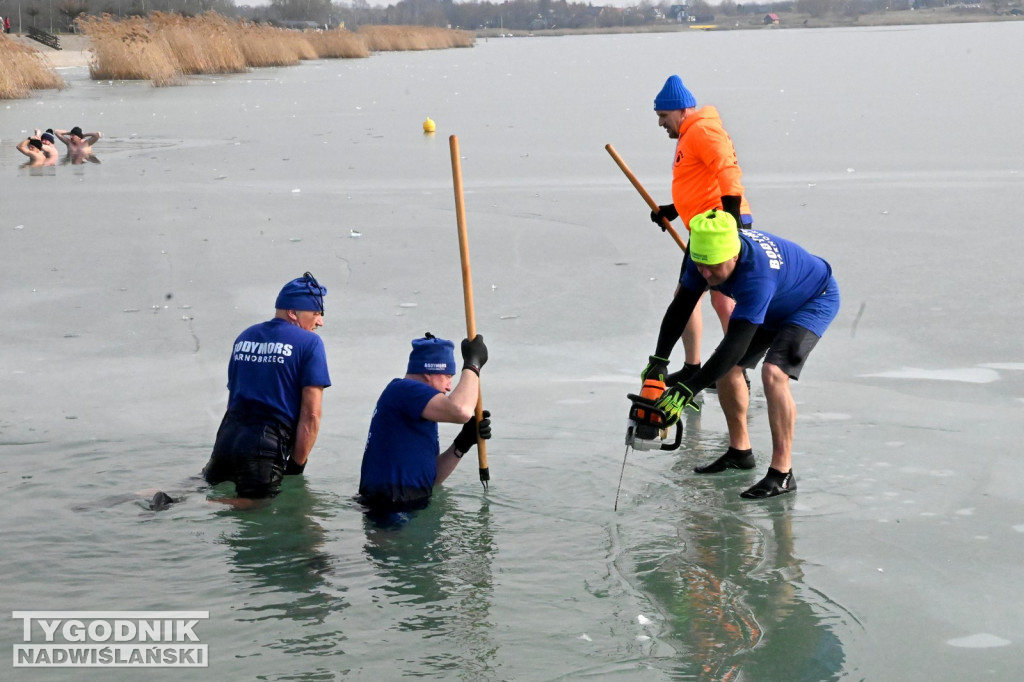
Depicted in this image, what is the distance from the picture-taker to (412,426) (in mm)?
4883

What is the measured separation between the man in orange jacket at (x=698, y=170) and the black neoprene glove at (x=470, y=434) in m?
1.65

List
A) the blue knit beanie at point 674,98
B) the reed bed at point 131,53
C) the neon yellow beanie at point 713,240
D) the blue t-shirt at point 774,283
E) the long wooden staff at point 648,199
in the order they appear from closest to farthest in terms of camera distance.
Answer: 1. the neon yellow beanie at point 713,240
2. the blue t-shirt at point 774,283
3. the blue knit beanie at point 674,98
4. the long wooden staff at point 648,199
5. the reed bed at point 131,53

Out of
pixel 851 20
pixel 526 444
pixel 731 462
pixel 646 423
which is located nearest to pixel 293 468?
pixel 526 444

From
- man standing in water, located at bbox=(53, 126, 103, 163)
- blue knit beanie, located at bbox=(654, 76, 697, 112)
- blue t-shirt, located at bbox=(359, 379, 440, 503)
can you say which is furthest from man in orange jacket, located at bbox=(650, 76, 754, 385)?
man standing in water, located at bbox=(53, 126, 103, 163)

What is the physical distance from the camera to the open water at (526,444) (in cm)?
394

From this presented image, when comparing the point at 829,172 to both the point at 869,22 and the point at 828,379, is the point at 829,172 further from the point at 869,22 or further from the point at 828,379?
the point at 869,22

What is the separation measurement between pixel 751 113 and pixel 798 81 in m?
11.0

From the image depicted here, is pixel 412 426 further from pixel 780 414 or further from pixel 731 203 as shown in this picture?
pixel 731 203

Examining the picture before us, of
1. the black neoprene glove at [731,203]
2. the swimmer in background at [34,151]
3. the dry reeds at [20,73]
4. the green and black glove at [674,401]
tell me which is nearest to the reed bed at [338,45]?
the dry reeds at [20,73]

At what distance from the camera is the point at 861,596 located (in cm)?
418

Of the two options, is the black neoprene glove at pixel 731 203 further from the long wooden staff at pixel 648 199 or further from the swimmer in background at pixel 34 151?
the swimmer in background at pixel 34 151

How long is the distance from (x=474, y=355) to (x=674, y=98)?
2240 millimetres

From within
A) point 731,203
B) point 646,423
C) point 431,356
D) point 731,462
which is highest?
point 731,203

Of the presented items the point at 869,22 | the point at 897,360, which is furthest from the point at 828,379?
the point at 869,22
